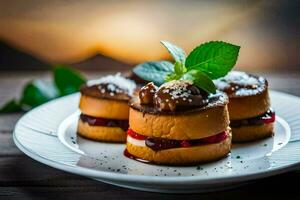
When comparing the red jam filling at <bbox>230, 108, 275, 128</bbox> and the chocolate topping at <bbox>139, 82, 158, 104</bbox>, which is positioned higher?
the chocolate topping at <bbox>139, 82, 158, 104</bbox>

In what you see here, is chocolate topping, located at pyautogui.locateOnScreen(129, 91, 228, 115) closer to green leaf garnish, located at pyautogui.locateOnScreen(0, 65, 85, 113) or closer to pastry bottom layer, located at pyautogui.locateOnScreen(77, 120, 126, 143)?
pastry bottom layer, located at pyautogui.locateOnScreen(77, 120, 126, 143)

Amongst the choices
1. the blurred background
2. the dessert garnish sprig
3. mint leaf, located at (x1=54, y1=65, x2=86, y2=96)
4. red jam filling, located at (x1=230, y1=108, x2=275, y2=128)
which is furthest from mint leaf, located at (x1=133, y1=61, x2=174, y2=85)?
the blurred background

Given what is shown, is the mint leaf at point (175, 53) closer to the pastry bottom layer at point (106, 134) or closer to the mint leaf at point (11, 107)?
the pastry bottom layer at point (106, 134)

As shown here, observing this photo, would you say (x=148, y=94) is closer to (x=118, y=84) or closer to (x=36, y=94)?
(x=118, y=84)

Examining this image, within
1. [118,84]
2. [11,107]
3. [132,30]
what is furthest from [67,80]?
[132,30]

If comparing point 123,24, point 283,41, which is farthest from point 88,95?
point 283,41
